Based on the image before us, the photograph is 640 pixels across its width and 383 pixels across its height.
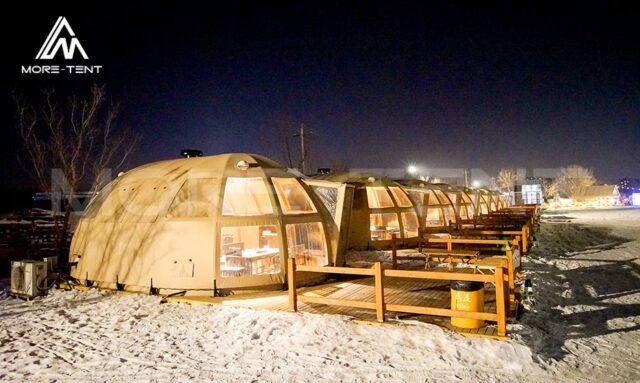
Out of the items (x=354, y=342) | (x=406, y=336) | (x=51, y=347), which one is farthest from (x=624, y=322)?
(x=51, y=347)

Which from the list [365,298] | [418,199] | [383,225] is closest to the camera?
[365,298]

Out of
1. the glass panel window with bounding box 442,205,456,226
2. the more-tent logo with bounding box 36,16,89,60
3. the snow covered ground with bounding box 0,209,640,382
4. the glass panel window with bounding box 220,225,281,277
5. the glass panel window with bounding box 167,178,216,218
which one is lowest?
the snow covered ground with bounding box 0,209,640,382

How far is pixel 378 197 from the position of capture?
18203 millimetres

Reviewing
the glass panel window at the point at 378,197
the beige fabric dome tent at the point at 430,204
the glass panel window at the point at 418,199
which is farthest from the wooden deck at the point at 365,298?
the beige fabric dome tent at the point at 430,204

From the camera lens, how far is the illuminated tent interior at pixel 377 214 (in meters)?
17.3

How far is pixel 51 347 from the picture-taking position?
652 cm

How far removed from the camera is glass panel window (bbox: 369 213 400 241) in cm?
1759

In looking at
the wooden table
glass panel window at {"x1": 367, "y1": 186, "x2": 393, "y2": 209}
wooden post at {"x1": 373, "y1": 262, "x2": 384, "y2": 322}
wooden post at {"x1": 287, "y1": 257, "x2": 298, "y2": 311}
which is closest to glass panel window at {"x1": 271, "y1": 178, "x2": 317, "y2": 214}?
wooden post at {"x1": 287, "y1": 257, "x2": 298, "y2": 311}

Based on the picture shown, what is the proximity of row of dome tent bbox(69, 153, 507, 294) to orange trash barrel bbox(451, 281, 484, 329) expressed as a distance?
14.7 ft

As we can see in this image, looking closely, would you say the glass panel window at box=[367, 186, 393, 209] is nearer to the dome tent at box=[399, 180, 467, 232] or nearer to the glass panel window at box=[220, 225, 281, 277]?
the dome tent at box=[399, 180, 467, 232]

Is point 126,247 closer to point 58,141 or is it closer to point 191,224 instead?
point 191,224

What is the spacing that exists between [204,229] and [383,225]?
10256 mm

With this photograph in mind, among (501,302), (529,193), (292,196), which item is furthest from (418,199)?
(529,193)

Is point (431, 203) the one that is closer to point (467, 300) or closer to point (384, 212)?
point (384, 212)
